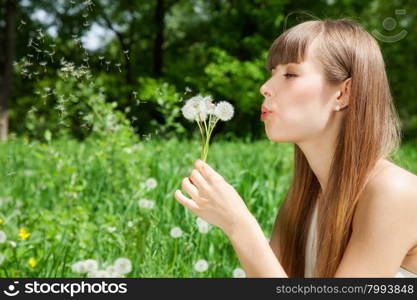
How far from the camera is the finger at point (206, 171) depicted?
1.25 m

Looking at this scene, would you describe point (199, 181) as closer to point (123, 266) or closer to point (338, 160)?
point (338, 160)

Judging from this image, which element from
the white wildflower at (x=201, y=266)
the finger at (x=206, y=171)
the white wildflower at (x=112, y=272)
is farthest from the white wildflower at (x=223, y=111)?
the white wildflower at (x=201, y=266)

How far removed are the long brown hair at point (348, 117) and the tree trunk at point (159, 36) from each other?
1351 centimetres

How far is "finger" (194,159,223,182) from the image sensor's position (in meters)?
1.25

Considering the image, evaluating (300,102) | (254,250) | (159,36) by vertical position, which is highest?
(159,36)

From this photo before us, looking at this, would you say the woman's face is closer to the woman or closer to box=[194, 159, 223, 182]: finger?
the woman

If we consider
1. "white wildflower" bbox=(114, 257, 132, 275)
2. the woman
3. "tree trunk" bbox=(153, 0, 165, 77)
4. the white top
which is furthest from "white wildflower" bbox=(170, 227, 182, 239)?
"tree trunk" bbox=(153, 0, 165, 77)

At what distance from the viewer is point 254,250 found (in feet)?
4.09

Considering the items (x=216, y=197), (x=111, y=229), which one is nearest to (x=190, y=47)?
(x=111, y=229)

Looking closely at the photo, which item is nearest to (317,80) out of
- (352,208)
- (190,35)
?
(352,208)

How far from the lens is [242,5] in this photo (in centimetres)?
1252

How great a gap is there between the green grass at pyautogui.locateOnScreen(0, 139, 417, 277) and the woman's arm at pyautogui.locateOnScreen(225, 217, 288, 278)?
0.47 metres

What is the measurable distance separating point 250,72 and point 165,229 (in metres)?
7.24

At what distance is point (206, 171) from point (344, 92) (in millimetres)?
411
